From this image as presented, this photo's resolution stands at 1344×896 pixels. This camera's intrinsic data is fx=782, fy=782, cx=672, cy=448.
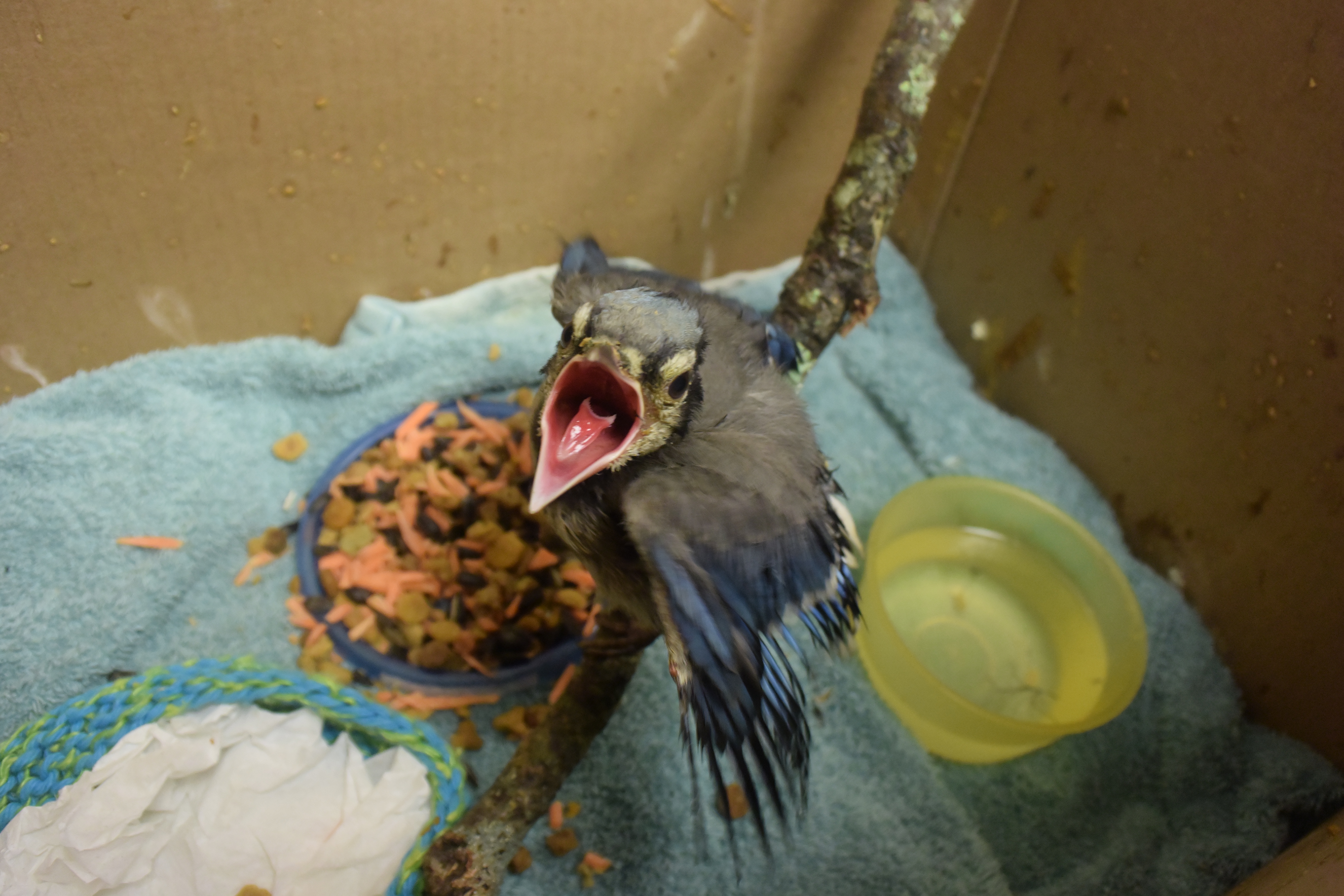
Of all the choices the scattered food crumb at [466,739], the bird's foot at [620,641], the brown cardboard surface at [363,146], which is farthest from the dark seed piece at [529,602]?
the brown cardboard surface at [363,146]

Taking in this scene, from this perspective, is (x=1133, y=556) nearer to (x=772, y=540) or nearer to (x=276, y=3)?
(x=772, y=540)

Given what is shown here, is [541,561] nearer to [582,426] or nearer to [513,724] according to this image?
[513,724]

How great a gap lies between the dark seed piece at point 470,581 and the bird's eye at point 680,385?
0.71 metres

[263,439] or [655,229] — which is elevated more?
[655,229]

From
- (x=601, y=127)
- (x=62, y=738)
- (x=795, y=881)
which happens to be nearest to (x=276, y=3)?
(x=601, y=127)

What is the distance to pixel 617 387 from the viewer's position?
105cm

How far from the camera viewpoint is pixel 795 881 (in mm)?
1279

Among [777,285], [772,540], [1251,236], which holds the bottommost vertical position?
[777,285]

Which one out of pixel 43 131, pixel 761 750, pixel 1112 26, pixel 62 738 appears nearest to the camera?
pixel 761 750

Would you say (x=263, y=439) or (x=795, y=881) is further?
(x=263, y=439)

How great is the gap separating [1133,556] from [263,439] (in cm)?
196

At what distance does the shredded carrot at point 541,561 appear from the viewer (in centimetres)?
159

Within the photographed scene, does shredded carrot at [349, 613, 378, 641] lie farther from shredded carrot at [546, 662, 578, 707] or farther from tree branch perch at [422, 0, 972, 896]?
tree branch perch at [422, 0, 972, 896]

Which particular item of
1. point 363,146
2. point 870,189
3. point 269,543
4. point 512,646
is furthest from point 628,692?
point 363,146
